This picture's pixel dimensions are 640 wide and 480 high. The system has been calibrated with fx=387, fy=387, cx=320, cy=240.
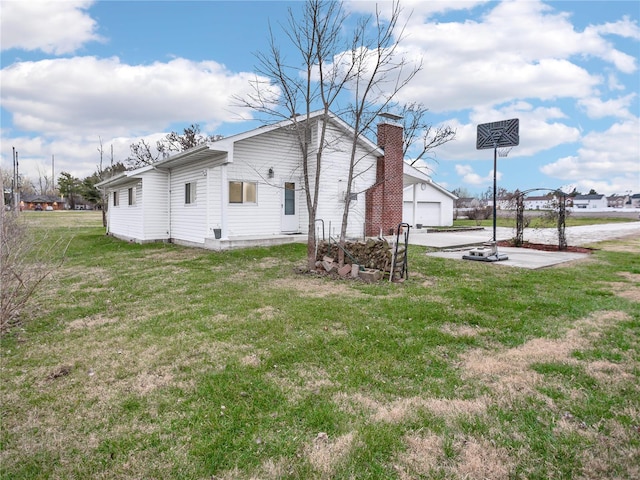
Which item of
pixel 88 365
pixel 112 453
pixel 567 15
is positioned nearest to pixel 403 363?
pixel 112 453

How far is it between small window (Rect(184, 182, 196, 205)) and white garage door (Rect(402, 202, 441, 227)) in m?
15.3

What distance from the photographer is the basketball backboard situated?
9922 millimetres

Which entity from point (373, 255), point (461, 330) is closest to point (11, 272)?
point (461, 330)

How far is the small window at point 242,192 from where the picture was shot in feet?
41.2

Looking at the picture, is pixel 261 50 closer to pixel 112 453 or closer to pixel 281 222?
pixel 281 222

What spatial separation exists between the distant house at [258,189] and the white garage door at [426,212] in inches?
406

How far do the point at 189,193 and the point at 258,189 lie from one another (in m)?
2.66

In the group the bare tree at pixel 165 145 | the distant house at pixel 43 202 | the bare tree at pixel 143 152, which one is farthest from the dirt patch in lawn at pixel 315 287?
the distant house at pixel 43 202

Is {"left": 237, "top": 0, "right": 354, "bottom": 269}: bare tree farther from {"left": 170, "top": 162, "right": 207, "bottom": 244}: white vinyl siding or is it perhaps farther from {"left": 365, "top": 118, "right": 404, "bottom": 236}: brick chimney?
{"left": 365, "top": 118, "right": 404, "bottom": 236}: brick chimney

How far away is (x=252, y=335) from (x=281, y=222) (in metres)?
9.46

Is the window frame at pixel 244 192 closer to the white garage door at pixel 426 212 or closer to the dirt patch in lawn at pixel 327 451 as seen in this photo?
the dirt patch in lawn at pixel 327 451

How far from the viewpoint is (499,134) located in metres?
10.2

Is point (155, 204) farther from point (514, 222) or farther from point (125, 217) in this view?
point (514, 222)

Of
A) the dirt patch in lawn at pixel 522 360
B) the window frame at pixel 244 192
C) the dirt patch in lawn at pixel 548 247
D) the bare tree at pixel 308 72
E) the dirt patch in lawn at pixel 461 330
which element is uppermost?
the bare tree at pixel 308 72
